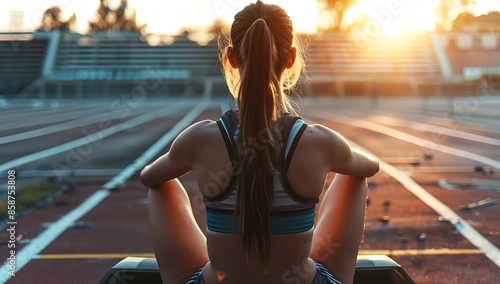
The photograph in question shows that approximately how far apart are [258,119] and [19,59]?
56.6 meters

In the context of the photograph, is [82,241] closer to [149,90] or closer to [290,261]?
[290,261]

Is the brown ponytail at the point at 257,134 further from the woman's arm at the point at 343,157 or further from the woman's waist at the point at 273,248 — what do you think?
the woman's arm at the point at 343,157

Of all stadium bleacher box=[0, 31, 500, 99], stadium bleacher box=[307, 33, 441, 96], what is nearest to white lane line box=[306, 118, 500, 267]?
stadium bleacher box=[0, 31, 500, 99]

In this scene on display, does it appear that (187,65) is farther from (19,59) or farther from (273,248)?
(273,248)

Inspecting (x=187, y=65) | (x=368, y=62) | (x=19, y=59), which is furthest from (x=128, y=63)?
(x=368, y=62)

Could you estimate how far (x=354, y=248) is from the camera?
2271 millimetres

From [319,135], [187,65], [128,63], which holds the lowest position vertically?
[187,65]

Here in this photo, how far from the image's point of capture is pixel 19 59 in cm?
5328

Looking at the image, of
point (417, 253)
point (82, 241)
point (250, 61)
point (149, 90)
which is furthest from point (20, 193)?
point (149, 90)

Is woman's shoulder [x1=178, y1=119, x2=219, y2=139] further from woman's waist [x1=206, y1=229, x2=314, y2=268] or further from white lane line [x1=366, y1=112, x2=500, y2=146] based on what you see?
white lane line [x1=366, y1=112, x2=500, y2=146]

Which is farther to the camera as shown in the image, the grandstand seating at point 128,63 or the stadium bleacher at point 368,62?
the stadium bleacher at point 368,62

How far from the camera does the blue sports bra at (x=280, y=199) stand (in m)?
1.79

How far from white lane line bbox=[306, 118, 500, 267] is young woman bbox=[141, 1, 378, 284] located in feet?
8.02

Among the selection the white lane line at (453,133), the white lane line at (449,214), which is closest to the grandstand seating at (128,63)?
the white lane line at (453,133)
